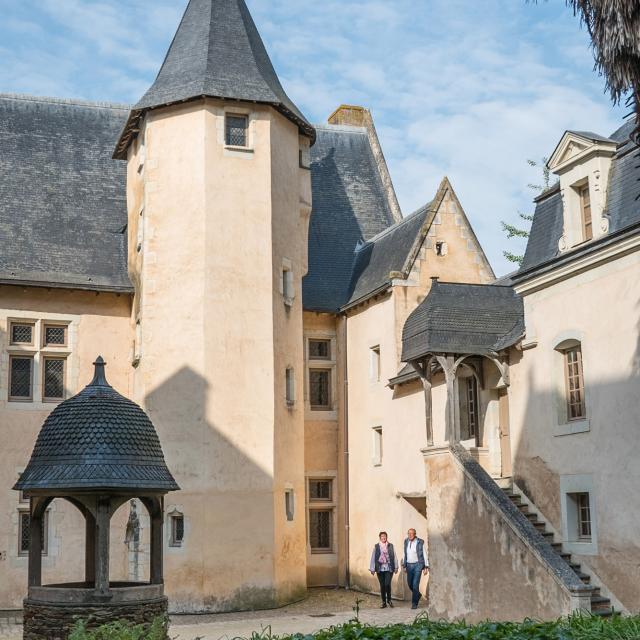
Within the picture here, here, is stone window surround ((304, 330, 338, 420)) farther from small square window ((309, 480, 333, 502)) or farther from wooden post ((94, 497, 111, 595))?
wooden post ((94, 497, 111, 595))

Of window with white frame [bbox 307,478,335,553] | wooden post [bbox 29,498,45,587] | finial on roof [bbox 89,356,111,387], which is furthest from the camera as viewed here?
window with white frame [bbox 307,478,335,553]

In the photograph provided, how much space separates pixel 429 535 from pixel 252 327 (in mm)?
5698

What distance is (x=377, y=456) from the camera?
72.4 ft

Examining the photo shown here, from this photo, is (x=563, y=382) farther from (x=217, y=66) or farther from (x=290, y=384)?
(x=217, y=66)

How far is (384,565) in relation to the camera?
18781mm

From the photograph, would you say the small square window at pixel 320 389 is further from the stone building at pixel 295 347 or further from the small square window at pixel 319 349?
the small square window at pixel 319 349

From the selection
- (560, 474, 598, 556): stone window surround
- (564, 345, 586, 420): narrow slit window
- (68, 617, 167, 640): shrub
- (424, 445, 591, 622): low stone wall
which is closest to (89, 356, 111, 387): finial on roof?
(68, 617, 167, 640): shrub

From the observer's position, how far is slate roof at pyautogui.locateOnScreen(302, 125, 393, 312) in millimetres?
24062

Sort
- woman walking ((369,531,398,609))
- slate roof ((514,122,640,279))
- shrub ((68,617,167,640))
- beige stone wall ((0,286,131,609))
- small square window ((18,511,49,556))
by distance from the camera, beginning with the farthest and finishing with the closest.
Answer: small square window ((18,511,49,556)) → beige stone wall ((0,286,131,609)) → woman walking ((369,531,398,609)) → slate roof ((514,122,640,279)) → shrub ((68,617,167,640))

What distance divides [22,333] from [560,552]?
12.2 m

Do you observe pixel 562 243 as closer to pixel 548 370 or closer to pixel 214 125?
pixel 548 370

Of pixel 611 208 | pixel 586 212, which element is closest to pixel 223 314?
pixel 586 212

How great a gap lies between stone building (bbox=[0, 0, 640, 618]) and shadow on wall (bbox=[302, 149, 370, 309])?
74 mm

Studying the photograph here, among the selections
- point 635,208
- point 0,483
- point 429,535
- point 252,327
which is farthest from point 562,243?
point 0,483
